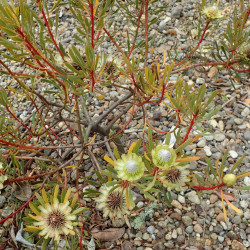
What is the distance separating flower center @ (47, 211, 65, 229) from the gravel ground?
0.41m

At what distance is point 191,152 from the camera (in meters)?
1.38

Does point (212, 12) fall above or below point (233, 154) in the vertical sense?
above

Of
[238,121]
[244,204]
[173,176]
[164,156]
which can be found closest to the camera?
[164,156]

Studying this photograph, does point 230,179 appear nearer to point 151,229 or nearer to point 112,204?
point 112,204

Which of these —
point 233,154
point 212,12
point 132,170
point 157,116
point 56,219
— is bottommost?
point 233,154

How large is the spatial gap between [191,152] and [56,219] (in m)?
0.86

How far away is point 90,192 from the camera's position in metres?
0.87

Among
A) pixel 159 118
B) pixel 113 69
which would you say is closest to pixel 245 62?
pixel 113 69

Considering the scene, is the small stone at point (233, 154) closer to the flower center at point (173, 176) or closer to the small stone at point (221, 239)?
the small stone at point (221, 239)

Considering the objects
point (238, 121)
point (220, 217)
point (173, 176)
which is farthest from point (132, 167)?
point (238, 121)

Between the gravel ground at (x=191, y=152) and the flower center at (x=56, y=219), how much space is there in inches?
16.1

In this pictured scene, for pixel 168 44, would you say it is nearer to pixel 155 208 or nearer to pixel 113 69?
pixel 113 69

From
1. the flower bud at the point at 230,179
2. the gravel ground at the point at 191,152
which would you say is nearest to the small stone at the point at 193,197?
the gravel ground at the point at 191,152

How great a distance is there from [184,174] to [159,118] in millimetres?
755
